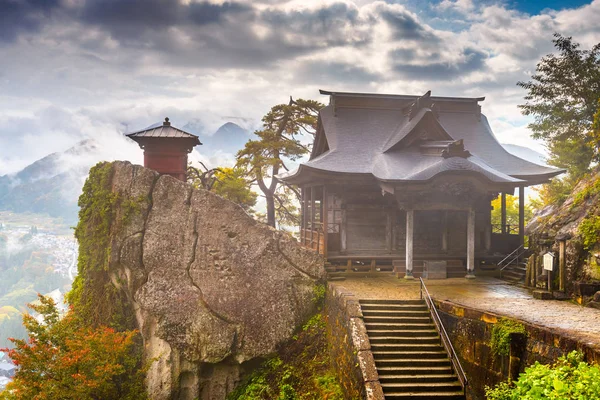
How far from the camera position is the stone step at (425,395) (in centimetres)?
1045

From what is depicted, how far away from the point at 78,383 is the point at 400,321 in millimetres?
9904

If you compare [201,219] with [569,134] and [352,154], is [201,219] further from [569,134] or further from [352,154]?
[569,134]

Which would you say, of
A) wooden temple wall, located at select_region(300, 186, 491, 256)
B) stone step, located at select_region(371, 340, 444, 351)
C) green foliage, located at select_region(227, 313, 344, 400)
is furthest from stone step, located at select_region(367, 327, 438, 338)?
wooden temple wall, located at select_region(300, 186, 491, 256)

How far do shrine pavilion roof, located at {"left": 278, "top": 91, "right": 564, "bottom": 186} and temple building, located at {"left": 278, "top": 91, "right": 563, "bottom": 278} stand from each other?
5 cm

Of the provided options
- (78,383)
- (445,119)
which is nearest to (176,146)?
(78,383)

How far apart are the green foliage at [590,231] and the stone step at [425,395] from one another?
268 inches

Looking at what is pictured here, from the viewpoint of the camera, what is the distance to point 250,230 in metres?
16.2

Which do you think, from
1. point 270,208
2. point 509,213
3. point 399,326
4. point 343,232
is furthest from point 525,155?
point 399,326

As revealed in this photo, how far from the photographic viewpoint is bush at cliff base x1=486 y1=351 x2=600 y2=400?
7.22 m

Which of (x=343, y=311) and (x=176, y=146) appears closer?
(x=343, y=311)

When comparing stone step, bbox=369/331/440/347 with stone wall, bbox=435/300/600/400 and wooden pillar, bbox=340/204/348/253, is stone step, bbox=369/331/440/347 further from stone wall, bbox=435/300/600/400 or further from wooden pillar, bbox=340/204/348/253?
wooden pillar, bbox=340/204/348/253

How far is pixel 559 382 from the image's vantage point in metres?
7.40

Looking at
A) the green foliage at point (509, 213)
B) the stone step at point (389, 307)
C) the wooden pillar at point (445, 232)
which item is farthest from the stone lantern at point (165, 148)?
the green foliage at point (509, 213)

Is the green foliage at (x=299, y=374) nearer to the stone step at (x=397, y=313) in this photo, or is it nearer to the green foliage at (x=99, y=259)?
the stone step at (x=397, y=313)
